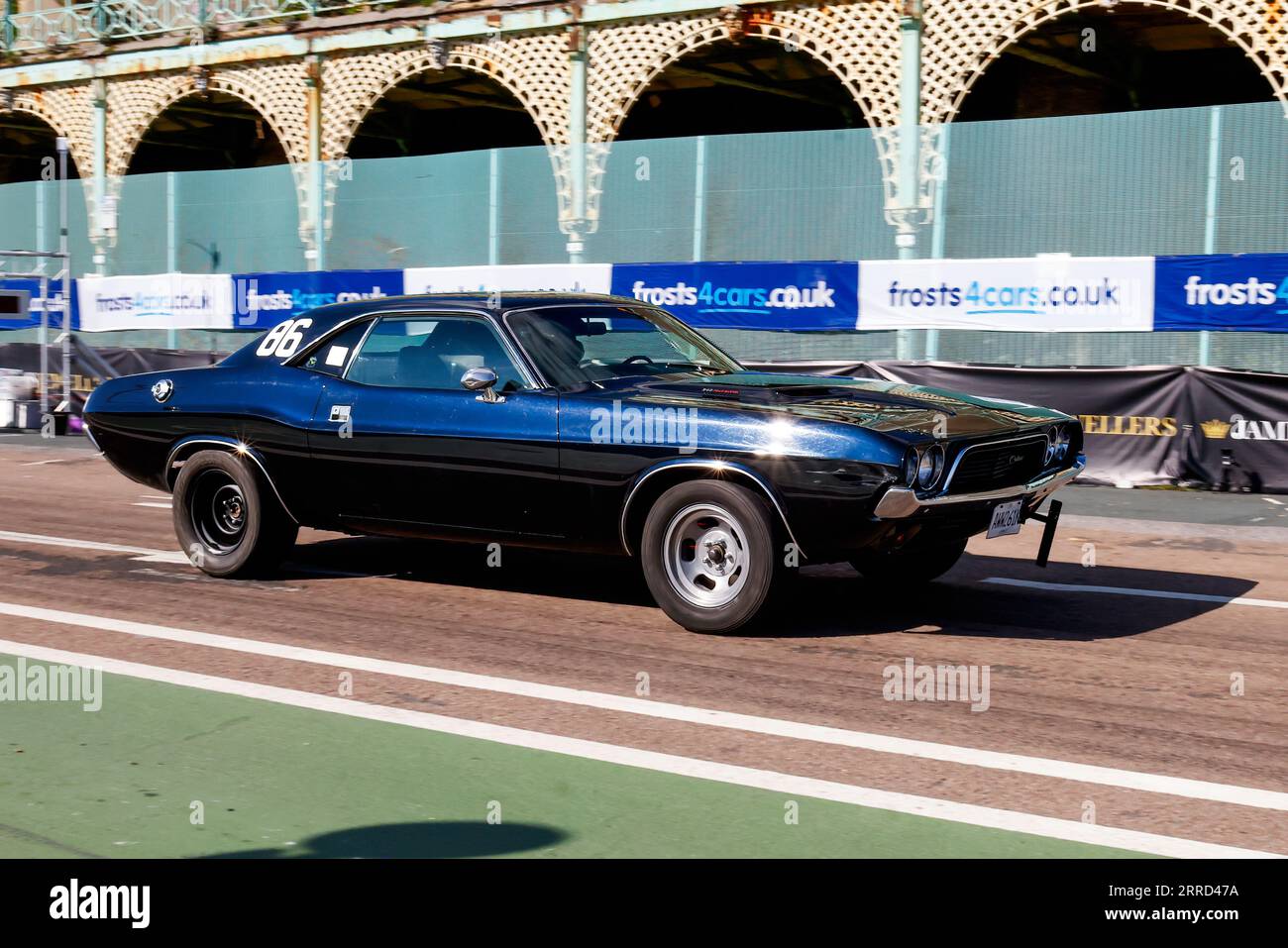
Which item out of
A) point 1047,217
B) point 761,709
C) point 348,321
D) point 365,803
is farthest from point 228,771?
point 1047,217

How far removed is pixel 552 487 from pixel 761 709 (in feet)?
6.63

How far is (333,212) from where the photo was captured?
2225 cm

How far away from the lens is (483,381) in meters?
7.48

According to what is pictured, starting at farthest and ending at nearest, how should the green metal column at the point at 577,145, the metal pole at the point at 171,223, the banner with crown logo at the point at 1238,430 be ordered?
the metal pole at the point at 171,223 < the green metal column at the point at 577,145 < the banner with crown logo at the point at 1238,430

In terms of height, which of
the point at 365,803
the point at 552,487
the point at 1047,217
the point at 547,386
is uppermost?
the point at 1047,217

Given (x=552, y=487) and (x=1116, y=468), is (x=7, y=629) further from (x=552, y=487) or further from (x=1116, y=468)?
(x=1116, y=468)

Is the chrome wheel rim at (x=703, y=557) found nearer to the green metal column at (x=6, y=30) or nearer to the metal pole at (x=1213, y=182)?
the metal pole at (x=1213, y=182)

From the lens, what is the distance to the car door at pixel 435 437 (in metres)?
7.48

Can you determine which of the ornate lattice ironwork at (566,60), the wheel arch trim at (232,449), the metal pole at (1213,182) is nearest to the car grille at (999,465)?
the wheel arch trim at (232,449)

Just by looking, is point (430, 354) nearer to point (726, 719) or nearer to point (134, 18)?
point (726, 719)

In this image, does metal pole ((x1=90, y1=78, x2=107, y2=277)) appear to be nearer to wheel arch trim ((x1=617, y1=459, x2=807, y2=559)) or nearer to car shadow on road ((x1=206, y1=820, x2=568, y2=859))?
wheel arch trim ((x1=617, y1=459, x2=807, y2=559))

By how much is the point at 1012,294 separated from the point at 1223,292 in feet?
7.05

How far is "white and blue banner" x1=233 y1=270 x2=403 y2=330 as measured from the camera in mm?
20828

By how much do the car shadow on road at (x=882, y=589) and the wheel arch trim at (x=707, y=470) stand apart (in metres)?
0.43
